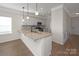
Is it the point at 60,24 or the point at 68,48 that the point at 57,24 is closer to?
the point at 60,24

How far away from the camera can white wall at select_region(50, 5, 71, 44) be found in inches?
51.5

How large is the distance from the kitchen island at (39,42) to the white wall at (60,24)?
12cm

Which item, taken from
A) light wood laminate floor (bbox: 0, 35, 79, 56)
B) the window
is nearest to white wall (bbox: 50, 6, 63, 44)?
light wood laminate floor (bbox: 0, 35, 79, 56)

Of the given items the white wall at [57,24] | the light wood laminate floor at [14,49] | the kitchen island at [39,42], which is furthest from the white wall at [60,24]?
the light wood laminate floor at [14,49]

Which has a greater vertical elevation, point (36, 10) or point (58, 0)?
point (58, 0)

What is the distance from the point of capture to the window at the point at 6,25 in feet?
4.32

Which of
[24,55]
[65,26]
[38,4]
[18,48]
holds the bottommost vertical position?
[24,55]

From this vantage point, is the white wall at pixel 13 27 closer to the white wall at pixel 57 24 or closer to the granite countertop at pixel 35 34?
the granite countertop at pixel 35 34

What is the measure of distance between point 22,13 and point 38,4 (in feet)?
0.91

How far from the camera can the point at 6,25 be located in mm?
1339

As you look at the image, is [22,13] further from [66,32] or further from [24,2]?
[66,32]

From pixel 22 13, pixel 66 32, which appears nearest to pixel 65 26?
pixel 66 32

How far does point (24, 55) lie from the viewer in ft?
4.47

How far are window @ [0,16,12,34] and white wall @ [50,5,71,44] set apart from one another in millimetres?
639
